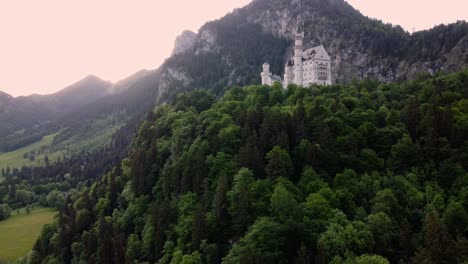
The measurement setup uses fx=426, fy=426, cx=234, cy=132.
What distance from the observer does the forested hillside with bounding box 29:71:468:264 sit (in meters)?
63.6

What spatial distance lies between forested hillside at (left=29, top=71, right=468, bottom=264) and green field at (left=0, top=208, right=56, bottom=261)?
28.8 metres

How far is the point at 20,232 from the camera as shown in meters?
160

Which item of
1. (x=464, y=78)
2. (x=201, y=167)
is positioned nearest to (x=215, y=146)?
(x=201, y=167)

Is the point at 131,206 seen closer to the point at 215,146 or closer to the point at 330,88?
the point at 215,146

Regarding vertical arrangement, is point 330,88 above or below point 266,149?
above

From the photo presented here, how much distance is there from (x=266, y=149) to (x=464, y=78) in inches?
2283

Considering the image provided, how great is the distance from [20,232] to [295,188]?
12707 centimetres

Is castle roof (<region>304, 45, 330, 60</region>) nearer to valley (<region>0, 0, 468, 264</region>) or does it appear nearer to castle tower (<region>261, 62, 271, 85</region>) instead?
castle tower (<region>261, 62, 271, 85</region>)

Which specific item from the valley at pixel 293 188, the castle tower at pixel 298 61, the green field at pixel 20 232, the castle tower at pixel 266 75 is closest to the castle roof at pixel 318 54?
the castle tower at pixel 298 61

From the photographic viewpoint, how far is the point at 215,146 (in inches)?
3757

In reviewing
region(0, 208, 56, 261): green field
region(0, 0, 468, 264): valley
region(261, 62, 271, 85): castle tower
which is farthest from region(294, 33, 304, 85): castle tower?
region(0, 208, 56, 261): green field

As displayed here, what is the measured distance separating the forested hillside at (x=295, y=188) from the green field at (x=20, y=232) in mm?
28758

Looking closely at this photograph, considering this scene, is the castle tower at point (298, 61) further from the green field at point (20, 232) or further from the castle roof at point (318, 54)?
the green field at point (20, 232)

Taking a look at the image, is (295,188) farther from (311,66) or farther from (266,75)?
(266,75)
